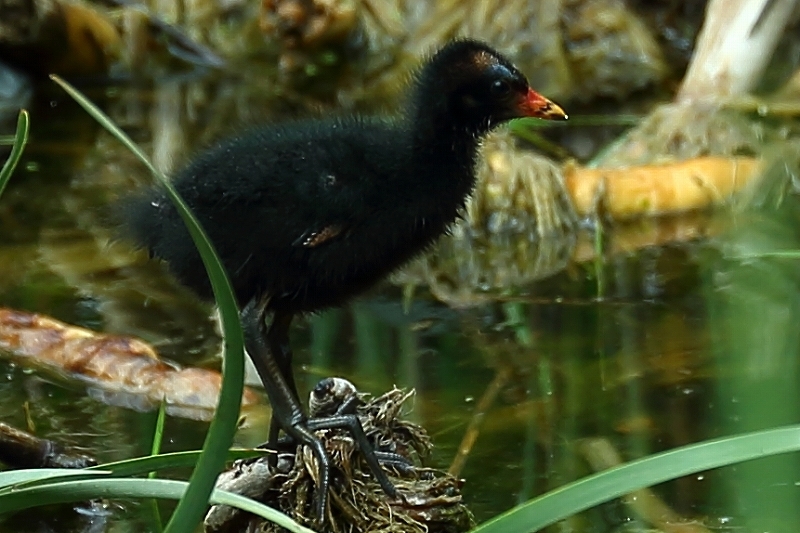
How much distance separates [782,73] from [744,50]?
1.09 m

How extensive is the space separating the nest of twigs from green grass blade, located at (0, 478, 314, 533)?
49cm

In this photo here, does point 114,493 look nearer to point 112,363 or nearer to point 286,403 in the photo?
point 286,403

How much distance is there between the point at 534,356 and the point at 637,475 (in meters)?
2.01

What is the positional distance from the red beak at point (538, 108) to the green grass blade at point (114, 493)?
125 cm

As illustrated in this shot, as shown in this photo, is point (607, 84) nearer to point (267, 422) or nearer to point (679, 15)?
point (679, 15)

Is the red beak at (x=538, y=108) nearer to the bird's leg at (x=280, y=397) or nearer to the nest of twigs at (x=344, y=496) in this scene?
the bird's leg at (x=280, y=397)

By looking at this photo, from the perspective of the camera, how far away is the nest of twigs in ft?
7.89

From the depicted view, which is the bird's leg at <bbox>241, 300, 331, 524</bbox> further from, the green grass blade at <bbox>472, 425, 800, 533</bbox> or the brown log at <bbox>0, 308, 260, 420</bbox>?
the brown log at <bbox>0, 308, 260, 420</bbox>

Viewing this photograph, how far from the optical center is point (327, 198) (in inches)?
106

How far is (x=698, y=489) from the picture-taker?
9.34 feet

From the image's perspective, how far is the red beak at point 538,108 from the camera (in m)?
2.88

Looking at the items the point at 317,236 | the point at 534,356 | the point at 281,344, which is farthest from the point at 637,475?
the point at 534,356

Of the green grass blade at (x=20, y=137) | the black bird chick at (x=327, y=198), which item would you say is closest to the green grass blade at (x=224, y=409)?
the green grass blade at (x=20, y=137)

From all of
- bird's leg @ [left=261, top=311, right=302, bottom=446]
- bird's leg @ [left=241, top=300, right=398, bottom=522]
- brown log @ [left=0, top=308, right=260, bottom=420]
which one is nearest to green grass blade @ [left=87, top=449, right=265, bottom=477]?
bird's leg @ [left=241, top=300, right=398, bottom=522]
